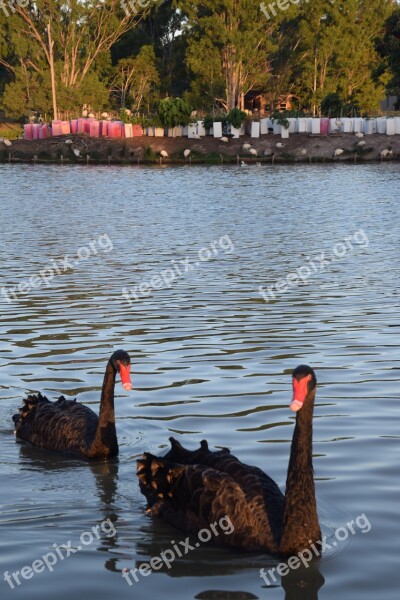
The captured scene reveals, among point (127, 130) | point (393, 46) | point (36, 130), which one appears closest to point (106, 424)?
point (393, 46)

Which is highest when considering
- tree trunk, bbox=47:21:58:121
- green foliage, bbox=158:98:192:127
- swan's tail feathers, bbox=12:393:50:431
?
tree trunk, bbox=47:21:58:121

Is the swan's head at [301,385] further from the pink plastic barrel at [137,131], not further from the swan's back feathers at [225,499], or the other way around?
the pink plastic barrel at [137,131]

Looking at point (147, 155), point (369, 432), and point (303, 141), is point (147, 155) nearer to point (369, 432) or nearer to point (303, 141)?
point (303, 141)

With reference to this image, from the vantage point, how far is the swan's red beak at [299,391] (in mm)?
6793

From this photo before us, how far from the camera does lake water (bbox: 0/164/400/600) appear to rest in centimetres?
720

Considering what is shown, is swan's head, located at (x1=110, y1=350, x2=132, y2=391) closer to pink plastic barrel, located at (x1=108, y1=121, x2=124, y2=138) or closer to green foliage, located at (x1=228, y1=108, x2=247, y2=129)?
green foliage, located at (x1=228, y1=108, x2=247, y2=129)

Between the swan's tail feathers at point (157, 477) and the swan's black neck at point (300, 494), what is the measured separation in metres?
0.86

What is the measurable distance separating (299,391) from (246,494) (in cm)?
83

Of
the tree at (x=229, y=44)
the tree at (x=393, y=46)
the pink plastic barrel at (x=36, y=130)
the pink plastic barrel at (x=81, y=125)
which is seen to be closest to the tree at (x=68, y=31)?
the tree at (x=229, y=44)

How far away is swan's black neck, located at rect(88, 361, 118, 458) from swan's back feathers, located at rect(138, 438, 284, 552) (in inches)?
64.0

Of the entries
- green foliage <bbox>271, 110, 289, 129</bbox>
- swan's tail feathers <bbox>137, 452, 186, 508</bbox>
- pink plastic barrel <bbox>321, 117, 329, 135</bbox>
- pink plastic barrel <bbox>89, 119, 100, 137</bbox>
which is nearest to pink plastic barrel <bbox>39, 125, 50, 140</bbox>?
pink plastic barrel <bbox>89, 119, 100, 137</bbox>

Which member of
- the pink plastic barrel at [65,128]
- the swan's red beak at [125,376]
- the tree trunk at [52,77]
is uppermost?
the tree trunk at [52,77]

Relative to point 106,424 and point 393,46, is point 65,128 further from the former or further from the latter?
point 106,424

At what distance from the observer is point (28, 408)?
33.0ft
